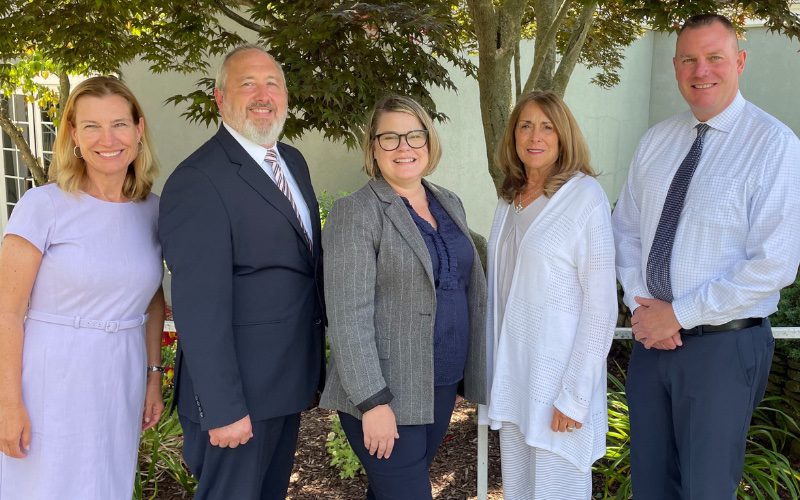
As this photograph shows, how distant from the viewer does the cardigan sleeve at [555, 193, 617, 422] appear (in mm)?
2486

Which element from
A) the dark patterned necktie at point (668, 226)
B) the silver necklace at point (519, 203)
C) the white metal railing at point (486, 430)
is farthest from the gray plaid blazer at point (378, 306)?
the dark patterned necktie at point (668, 226)

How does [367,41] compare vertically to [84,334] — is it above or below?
above

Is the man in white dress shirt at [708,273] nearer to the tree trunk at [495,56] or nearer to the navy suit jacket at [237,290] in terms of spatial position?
the navy suit jacket at [237,290]

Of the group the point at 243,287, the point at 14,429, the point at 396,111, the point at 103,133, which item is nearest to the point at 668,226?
the point at 396,111

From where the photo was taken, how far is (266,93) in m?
2.63

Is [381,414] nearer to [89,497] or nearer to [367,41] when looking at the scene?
[89,497]

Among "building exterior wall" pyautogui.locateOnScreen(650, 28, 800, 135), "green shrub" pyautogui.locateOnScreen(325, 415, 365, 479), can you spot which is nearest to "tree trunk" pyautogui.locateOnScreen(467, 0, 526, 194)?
"green shrub" pyautogui.locateOnScreen(325, 415, 365, 479)

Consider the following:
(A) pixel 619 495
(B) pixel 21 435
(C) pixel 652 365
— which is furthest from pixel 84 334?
(A) pixel 619 495

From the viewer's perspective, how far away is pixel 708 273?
242cm

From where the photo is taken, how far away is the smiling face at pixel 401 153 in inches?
99.7

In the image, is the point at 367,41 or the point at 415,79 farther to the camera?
the point at 415,79

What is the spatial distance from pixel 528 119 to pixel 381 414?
4.02 feet

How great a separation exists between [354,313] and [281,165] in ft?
2.29

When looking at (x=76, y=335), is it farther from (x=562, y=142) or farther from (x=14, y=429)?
(x=562, y=142)
